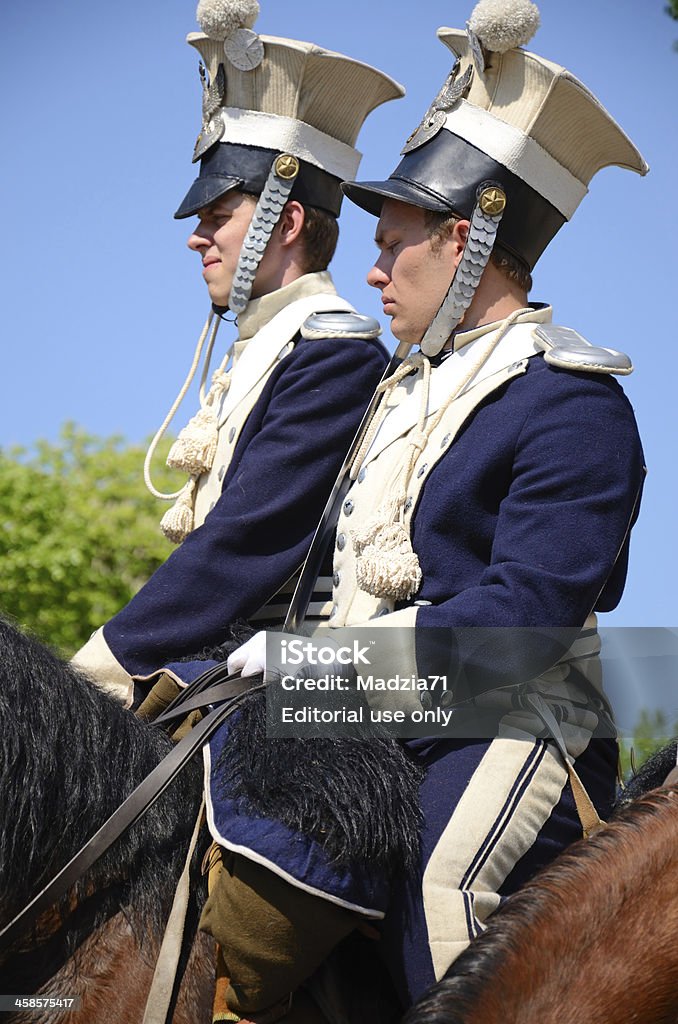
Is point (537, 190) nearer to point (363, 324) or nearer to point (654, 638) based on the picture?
point (363, 324)

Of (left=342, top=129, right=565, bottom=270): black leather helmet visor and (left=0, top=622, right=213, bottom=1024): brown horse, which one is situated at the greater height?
(left=342, top=129, right=565, bottom=270): black leather helmet visor

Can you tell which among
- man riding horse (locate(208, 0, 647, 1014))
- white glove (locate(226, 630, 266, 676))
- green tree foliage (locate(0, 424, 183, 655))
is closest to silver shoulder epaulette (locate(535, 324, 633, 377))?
man riding horse (locate(208, 0, 647, 1014))

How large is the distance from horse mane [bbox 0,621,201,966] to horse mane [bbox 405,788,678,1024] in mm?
984

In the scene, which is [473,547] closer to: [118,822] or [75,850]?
[118,822]

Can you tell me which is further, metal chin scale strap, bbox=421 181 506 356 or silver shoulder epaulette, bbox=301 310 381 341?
silver shoulder epaulette, bbox=301 310 381 341

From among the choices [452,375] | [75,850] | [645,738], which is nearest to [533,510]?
[452,375]

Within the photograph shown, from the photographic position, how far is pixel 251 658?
124 inches

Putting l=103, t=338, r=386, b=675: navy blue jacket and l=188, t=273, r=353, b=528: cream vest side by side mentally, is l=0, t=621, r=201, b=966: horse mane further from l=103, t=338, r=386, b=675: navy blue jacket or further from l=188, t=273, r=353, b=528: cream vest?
l=188, t=273, r=353, b=528: cream vest

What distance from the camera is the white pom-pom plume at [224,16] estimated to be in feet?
15.0

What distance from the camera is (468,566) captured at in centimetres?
317

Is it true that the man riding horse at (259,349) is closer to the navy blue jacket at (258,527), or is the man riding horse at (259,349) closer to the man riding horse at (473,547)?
A: the navy blue jacket at (258,527)

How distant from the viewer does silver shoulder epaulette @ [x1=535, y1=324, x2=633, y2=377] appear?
124 inches

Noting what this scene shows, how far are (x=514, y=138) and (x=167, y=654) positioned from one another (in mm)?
1794

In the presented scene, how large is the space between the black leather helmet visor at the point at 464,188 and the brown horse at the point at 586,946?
167cm
